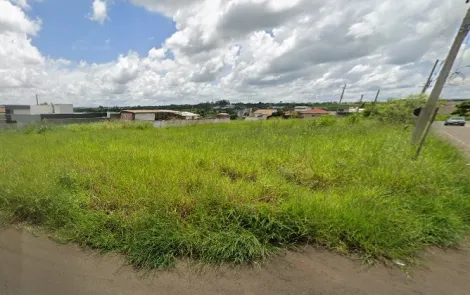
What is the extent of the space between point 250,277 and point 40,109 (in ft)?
188

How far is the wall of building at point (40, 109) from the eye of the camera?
43625 mm

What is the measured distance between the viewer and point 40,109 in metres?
44.7

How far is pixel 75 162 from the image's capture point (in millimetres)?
5422

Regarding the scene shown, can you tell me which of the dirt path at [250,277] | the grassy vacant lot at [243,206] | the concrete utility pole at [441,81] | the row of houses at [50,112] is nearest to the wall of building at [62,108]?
the row of houses at [50,112]

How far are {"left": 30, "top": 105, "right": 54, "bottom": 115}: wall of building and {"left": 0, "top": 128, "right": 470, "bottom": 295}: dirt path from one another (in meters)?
53.6

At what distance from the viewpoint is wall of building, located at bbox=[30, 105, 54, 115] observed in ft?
143

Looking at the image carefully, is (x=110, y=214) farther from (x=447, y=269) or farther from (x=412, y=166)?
(x=412, y=166)

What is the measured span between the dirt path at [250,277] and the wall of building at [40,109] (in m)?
53.6

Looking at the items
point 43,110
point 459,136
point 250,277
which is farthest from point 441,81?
point 43,110

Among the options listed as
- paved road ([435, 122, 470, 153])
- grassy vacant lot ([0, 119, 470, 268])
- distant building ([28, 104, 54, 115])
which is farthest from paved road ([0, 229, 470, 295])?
distant building ([28, 104, 54, 115])

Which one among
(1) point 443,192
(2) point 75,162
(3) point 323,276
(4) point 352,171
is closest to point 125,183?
(2) point 75,162

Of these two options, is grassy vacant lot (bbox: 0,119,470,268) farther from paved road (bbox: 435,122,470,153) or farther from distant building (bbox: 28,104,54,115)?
distant building (bbox: 28,104,54,115)

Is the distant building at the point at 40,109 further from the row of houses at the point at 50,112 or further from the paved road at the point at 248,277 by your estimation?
the paved road at the point at 248,277

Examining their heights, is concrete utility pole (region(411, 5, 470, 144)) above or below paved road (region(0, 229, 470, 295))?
above
